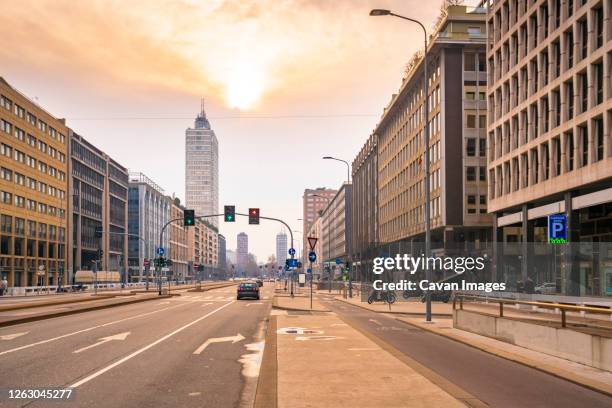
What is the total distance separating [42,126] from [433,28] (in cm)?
5743

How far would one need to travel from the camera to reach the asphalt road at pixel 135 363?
9.45 m

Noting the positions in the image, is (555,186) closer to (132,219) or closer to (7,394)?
(7,394)

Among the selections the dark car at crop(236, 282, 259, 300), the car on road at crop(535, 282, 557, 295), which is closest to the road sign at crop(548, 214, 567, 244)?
the car on road at crop(535, 282, 557, 295)

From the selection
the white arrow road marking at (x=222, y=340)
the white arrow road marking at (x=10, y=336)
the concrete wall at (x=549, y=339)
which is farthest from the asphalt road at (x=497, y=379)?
the white arrow road marking at (x=10, y=336)

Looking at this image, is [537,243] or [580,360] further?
[537,243]

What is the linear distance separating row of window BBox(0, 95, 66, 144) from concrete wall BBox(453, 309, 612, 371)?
75292mm

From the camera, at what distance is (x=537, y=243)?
47000 mm

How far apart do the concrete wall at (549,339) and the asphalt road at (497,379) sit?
118 centimetres

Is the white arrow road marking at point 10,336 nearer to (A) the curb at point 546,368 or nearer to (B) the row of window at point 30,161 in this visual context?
(A) the curb at point 546,368

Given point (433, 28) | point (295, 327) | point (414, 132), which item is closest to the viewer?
point (295, 327)

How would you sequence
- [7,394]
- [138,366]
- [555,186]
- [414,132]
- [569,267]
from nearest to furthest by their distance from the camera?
[7,394] → [138,366] → [569,267] → [555,186] → [414,132]

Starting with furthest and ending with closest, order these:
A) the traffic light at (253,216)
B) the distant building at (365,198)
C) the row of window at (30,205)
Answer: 1. the distant building at (365,198)
2. the row of window at (30,205)
3. the traffic light at (253,216)

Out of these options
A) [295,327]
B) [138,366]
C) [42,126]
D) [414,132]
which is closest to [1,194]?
[42,126]

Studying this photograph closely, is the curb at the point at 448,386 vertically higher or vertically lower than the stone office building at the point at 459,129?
lower
